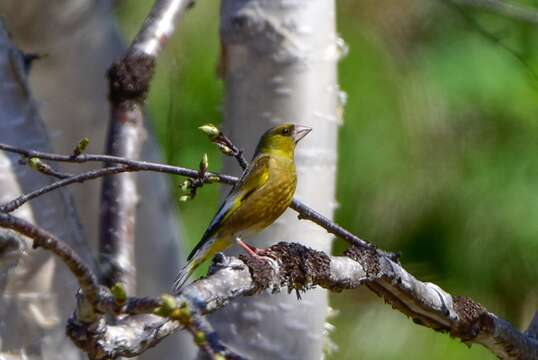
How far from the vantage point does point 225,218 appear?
2.01 meters

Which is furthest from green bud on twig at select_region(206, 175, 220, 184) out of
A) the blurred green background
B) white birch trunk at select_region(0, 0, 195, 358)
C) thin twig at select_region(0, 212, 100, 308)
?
the blurred green background

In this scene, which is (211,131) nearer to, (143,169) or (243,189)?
(143,169)

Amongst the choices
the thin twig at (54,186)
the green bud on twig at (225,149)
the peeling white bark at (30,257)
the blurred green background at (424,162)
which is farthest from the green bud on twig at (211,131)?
the blurred green background at (424,162)

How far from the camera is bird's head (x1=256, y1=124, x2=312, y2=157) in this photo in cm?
224

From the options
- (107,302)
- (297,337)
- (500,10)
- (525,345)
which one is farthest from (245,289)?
(500,10)

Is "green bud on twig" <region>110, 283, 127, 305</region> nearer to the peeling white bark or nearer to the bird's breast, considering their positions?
the bird's breast

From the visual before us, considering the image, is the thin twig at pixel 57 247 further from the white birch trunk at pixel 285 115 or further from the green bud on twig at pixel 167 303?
the white birch trunk at pixel 285 115

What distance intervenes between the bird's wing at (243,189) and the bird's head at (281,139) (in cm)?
7

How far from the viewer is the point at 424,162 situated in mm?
4230

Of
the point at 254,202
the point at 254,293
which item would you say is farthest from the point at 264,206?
the point at 254,293

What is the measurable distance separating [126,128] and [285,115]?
0.44 m

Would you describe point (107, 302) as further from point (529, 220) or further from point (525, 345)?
point (529, 220)

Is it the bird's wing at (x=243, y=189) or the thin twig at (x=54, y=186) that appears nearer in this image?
the thin twig at (x=54, y=186)

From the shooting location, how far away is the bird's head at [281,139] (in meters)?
2.24
